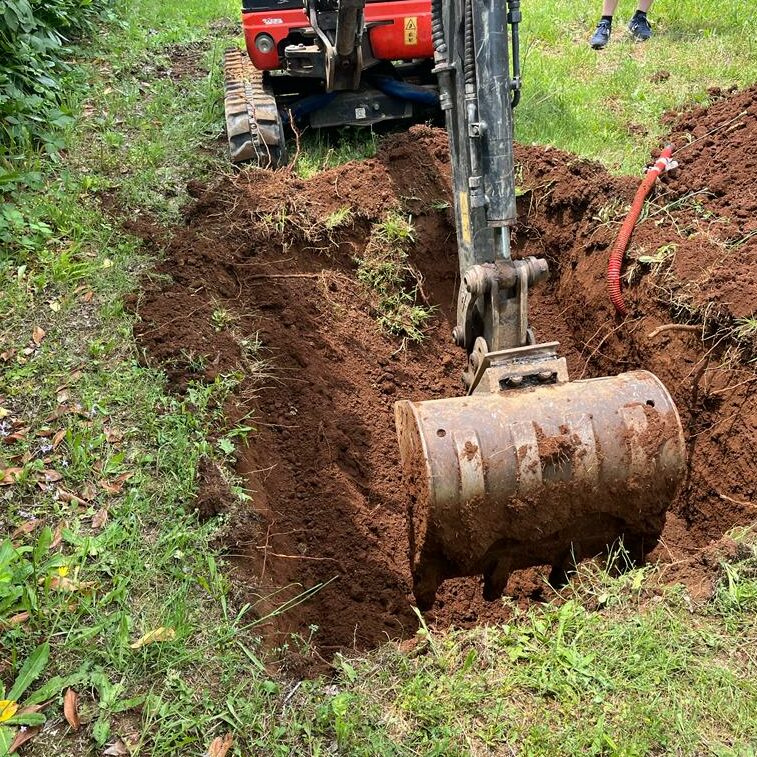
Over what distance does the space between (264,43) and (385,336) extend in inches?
115

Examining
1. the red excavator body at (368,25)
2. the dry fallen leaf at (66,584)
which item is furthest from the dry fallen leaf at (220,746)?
the red excavator body at (368,25)

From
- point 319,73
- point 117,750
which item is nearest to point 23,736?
point 117,750

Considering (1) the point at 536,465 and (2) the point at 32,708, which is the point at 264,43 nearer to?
(1) the point at 536,465

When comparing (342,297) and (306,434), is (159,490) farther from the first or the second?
(342,297)

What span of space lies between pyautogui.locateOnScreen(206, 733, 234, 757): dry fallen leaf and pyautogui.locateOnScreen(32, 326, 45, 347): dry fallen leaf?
256 cm

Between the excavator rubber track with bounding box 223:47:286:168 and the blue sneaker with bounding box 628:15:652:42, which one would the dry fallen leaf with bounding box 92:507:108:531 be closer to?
the excavator rubber track with bounding box 223:47:286:168

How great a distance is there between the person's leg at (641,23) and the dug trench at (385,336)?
2.55 metres

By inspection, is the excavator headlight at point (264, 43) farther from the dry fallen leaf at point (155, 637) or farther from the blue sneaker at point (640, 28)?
the dry fallen leaf at point (155, 637)

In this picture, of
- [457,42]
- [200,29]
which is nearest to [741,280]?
[457,42]

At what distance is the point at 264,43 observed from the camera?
6.02 meters

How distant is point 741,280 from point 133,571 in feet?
11.3

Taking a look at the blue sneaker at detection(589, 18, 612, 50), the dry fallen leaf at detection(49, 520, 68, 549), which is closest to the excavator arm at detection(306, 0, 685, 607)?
the dry fallen leaf at detection(49, 520, 68, 549)

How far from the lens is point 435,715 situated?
2627 mm

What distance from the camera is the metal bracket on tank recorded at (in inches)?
124
